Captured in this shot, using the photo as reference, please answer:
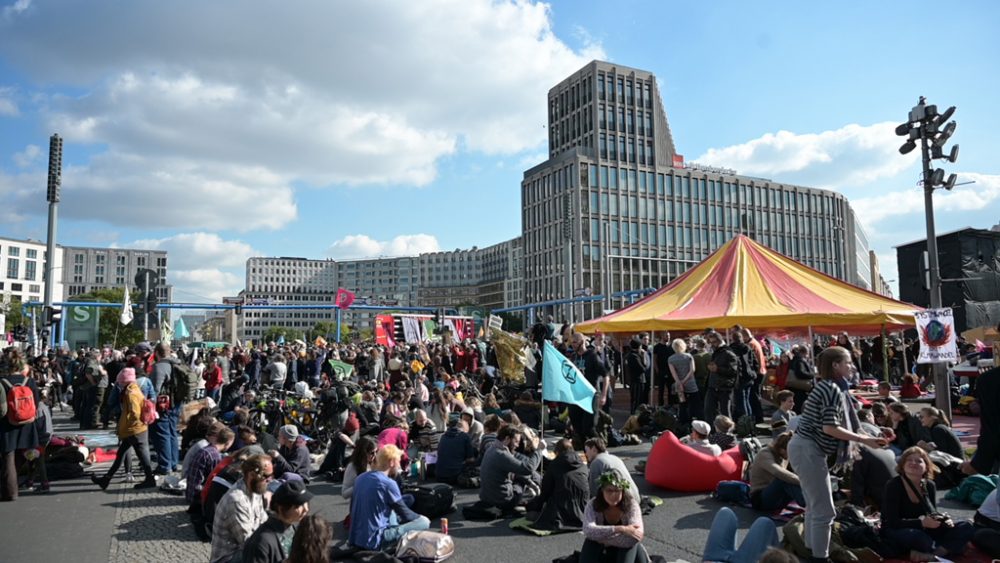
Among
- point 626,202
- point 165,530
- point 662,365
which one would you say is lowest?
point 165,530

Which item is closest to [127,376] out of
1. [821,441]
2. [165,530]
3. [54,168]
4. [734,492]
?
[165,530]

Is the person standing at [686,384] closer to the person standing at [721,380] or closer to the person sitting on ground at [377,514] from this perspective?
A: the person standing at [721,380]

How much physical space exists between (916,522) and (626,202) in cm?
8325

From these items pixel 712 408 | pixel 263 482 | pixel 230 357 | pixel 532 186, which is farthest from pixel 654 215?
pixel 263 482

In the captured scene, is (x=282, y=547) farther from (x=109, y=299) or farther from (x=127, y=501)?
(x=109, y=299)

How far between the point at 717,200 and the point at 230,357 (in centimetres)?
8183

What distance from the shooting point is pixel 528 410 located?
1438 centimetres

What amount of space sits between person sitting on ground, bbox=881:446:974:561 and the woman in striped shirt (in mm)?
903

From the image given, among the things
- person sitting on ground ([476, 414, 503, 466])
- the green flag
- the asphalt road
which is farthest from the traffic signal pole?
person sitting on ground ([476, 414, 503, 466])

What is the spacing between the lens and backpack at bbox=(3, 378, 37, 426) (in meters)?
8.45

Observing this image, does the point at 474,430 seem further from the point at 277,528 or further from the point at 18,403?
the point at 18,403

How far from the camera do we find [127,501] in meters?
8.82

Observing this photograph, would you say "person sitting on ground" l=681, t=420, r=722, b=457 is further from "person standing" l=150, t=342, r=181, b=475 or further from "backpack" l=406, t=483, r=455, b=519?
"person standing" l=150, t=342, r=181, b=475

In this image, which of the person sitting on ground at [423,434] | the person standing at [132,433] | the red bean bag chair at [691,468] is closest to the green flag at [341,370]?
the person sitting on ground at [423,434]
